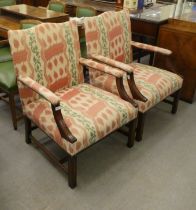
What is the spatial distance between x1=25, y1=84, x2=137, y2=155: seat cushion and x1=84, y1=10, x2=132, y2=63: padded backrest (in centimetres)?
38

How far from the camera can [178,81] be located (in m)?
2.06

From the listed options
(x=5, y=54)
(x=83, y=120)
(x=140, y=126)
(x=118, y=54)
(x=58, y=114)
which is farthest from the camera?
(x=5, y=54)

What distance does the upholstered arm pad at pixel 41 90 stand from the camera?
4.25 feet

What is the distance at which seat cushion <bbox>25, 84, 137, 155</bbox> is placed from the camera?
1.38 m

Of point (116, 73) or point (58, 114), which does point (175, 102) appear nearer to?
point (116, 73)

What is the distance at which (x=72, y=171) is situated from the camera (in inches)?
57.4

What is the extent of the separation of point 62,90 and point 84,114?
35 centimetres

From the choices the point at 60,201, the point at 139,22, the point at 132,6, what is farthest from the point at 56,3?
the point at 60,201

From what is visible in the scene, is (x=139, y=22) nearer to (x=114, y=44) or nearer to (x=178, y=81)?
(x=114, y=44)

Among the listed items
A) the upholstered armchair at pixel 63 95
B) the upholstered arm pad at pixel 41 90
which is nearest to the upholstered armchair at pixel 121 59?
the upholstered armchair at pixel 63 95

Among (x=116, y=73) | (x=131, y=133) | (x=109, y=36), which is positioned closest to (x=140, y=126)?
(x=131, y=133)

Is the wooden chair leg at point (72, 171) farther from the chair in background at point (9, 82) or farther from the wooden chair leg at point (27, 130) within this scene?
the chair in background at point (9, 82)


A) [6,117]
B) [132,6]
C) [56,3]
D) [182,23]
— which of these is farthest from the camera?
[56,3]

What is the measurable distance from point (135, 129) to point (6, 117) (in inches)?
45.4
